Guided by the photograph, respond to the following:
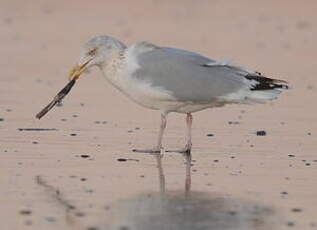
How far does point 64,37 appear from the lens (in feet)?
88.9

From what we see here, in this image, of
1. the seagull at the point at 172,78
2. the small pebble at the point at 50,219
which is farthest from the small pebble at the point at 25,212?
the seagull at the point at 172,78

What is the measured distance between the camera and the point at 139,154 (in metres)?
13.8

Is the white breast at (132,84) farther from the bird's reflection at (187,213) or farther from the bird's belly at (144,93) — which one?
the bird's reflection at (187,213)

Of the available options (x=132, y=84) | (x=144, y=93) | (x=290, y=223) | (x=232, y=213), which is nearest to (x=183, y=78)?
(x=144, y=93)

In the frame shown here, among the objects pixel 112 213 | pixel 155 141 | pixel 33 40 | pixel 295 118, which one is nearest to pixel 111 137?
pixel 155 141

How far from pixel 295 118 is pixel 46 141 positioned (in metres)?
3.92

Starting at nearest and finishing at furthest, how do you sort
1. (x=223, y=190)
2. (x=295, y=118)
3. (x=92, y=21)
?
1. (x=223, y=190)
2. (x=295, y=118)
3. (x=92, y=21)

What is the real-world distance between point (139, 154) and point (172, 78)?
99cm

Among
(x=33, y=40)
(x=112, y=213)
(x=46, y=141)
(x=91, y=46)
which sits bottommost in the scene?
(x=112, y=213)

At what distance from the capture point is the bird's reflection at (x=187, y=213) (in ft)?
33.3

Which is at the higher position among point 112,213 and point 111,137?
point 111,137

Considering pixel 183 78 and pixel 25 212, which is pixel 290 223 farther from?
pixel 183 78

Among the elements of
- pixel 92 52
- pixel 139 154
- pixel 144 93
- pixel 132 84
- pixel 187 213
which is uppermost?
pixel 92 52

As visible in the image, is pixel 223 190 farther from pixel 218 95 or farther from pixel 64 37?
pixel 64 37
